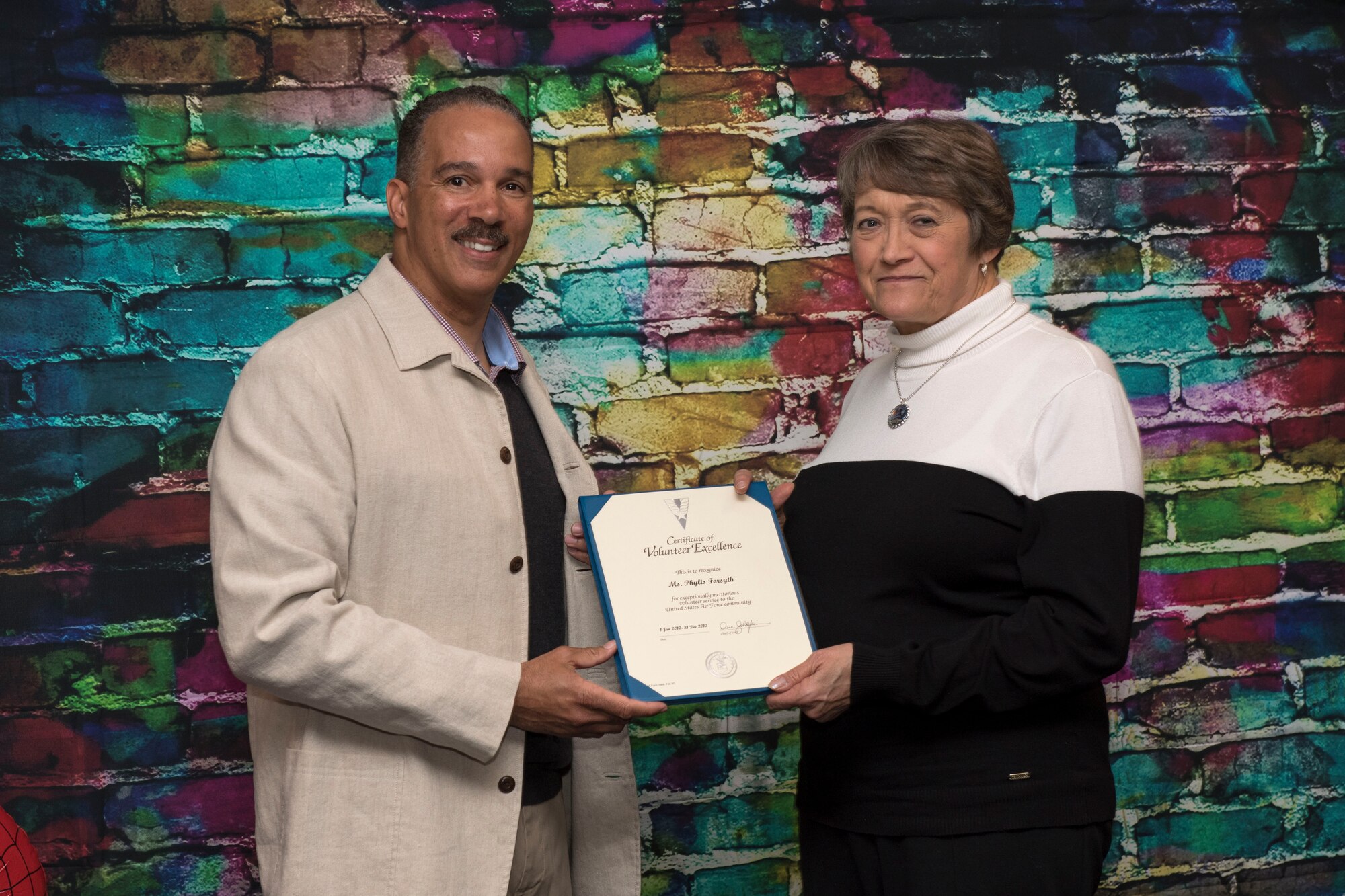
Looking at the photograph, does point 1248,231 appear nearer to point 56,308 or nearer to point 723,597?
point 723,597

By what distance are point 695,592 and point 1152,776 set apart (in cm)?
129

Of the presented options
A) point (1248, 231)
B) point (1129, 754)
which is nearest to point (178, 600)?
point (1129, 754)

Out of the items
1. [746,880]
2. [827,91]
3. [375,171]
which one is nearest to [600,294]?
[375,171]

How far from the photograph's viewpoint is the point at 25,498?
210cm

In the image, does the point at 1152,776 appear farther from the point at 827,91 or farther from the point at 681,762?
the point at 827,91

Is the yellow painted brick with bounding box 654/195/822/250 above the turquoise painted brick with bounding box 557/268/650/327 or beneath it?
above

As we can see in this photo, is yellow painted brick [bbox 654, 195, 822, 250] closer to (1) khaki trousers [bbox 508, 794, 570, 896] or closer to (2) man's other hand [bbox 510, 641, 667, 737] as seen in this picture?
(2) man's other hand [bbox 510, 641, 667, 737]

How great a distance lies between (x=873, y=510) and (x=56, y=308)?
4.74 ft

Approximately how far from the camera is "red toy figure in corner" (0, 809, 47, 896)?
1615 millimetres

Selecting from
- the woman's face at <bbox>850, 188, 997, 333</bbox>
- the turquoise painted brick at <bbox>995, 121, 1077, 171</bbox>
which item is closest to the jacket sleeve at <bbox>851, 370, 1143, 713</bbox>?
the woman's face at <bbox>850, 188, 997, 333</bbox>

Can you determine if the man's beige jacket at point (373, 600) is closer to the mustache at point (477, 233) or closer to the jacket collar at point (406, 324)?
the jacket collar at point (406, 324)

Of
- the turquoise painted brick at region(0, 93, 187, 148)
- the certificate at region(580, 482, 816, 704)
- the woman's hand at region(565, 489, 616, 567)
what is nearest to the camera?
the certificate at region(580, 482, 816, 704)

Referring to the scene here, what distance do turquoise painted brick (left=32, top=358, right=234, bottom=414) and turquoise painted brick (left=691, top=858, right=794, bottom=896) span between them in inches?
49.9

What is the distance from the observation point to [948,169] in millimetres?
1714
